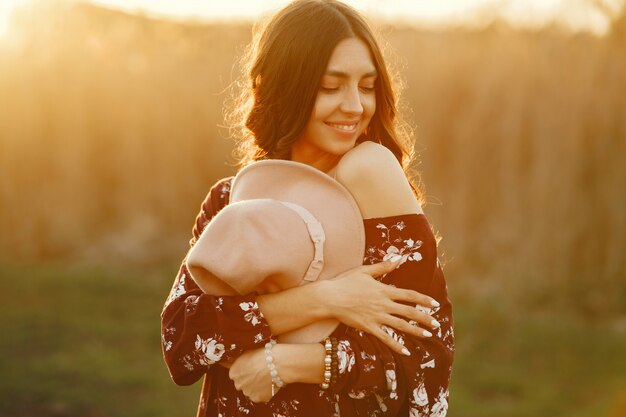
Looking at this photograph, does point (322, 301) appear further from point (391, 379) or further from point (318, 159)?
point (318, 159)

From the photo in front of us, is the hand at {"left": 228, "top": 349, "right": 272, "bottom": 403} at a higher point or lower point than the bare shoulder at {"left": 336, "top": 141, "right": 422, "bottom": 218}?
lower

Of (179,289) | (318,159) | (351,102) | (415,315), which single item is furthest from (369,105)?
(179,289)

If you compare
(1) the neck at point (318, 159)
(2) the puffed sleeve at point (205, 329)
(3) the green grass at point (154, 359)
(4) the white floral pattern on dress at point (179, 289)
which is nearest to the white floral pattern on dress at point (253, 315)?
(2) the puffed sleeve at point (205, 329)

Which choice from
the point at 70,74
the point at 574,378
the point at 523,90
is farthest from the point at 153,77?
the point at 574,378

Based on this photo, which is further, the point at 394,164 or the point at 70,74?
the point at 70,74

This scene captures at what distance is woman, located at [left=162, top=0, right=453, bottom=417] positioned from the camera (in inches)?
71.1

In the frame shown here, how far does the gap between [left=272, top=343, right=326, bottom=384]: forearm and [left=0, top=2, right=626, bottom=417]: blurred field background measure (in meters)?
3.33

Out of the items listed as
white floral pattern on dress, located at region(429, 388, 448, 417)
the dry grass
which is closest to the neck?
white floral pattern on dress, located at region(429, 388, 448, 417)

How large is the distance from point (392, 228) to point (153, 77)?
23.6 ft

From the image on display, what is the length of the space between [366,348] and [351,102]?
0.56m

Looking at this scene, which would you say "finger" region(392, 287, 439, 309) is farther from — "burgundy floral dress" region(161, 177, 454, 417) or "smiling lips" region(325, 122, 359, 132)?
"smiling lips" region(325, 122, 359, 132)

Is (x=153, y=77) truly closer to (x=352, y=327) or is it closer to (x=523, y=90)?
(x=523, y=90)

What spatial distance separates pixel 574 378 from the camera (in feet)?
18.0

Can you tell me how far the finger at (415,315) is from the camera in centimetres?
181
